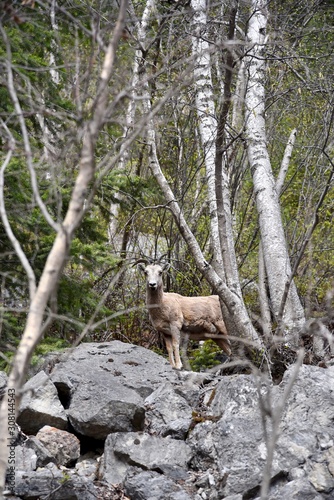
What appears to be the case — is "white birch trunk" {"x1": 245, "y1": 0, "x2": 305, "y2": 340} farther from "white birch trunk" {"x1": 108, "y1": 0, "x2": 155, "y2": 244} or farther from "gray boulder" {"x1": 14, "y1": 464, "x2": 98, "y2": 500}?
"gray boulder" {"x1": 14, "y1": 464, "x2": 98, "y2": 500}

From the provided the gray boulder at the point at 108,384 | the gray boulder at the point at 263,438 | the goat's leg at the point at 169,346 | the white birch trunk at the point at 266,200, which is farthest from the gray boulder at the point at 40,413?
the goat's leg at the point at 169,346

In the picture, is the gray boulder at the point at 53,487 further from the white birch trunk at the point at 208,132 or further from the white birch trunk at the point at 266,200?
the white birch trunk at the point at 208,132

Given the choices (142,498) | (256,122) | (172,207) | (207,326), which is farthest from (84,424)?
(256,122)

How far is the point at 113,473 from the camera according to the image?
19.3 feet

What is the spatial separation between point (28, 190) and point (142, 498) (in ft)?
14.5

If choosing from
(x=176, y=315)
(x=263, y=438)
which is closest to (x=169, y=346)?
(x=176, y=315)

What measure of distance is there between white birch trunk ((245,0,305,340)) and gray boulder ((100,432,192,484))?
95.2 inches

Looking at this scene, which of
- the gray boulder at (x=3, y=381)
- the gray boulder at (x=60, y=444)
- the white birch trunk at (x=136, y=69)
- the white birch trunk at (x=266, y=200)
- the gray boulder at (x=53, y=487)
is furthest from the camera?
the white birch trunk at (x=266, y=200)

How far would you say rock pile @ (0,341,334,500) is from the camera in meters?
5.32

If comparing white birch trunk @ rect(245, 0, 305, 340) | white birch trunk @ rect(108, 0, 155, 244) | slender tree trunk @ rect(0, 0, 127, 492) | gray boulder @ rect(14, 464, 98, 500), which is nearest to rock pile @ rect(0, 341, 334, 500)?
gray boulder @ rect(14, 464, 98, 500)

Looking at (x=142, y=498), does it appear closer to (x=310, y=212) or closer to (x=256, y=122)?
(x=256, y=122)

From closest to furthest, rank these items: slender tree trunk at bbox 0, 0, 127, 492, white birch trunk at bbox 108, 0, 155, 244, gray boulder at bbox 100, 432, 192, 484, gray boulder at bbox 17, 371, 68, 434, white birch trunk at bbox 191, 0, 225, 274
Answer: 1. slender tree trunk at bbox 0, 0, 127, 492
2. gray boulder at bbox 100, 432, 192, 484
3. gray boulder at bbox 17, 371, 68, 434
4. white birch trunk at bbox 108, 0, 155, 244
5. white birch trunk at bbox 191, 0, 225, 274

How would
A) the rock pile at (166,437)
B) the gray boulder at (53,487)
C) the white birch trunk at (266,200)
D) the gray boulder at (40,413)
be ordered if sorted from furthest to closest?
the white birch trunk at (266,200)
the gray boulder at (40,413)
the rock pile at (166,437)
the gray boulder at (53,487)

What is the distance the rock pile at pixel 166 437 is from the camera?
17.5 ft
